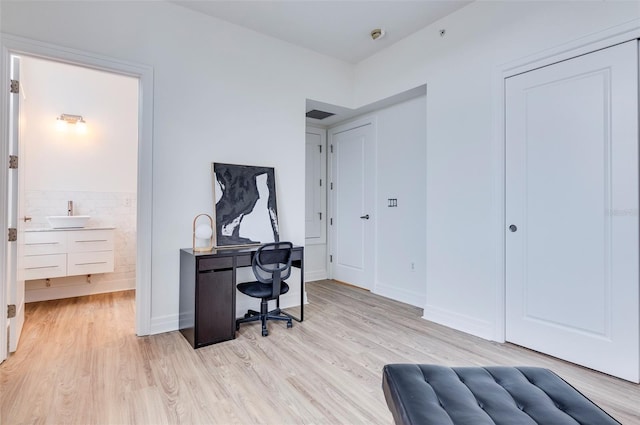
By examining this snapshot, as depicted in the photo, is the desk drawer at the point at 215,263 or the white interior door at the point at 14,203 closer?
the white interior door at the point at 14,203

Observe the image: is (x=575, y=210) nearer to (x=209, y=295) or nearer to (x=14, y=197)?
(x=209, y=295)

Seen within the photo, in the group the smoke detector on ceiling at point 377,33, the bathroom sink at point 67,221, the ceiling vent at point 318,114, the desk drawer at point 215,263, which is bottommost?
the desk drawer at point 215,263

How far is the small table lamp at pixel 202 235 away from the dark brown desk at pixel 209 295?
118 mm

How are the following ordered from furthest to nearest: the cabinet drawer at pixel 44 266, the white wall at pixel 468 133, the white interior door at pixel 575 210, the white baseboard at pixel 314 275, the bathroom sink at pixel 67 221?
the white baseboard at pixel 314 275 < the bathroom sink at pixel 67 221 < the cabinet drawer at pixel 44 266 < the white wall at pixel 468 133 < the white interior door at pixel 575 210

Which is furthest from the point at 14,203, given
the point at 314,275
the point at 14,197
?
the point at 314,275

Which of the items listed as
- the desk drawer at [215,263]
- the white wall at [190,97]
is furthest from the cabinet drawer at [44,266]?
the desk drawer at [215,263]

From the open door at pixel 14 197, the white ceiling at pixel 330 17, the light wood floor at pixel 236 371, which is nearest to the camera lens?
the light wood floor at pixel 236 371

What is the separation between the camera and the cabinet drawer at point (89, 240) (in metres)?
3.65

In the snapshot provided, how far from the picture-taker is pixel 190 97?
305cm

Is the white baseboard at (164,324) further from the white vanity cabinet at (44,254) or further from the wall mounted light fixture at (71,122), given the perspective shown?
the wall mounted light fixture at (71,122)

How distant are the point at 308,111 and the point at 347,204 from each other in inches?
57.2

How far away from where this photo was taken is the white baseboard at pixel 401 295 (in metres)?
3.76

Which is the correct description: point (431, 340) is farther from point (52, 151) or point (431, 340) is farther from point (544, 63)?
point (52, 151)

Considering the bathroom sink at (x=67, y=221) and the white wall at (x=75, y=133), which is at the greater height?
the white wall at (x=75, y=133)
